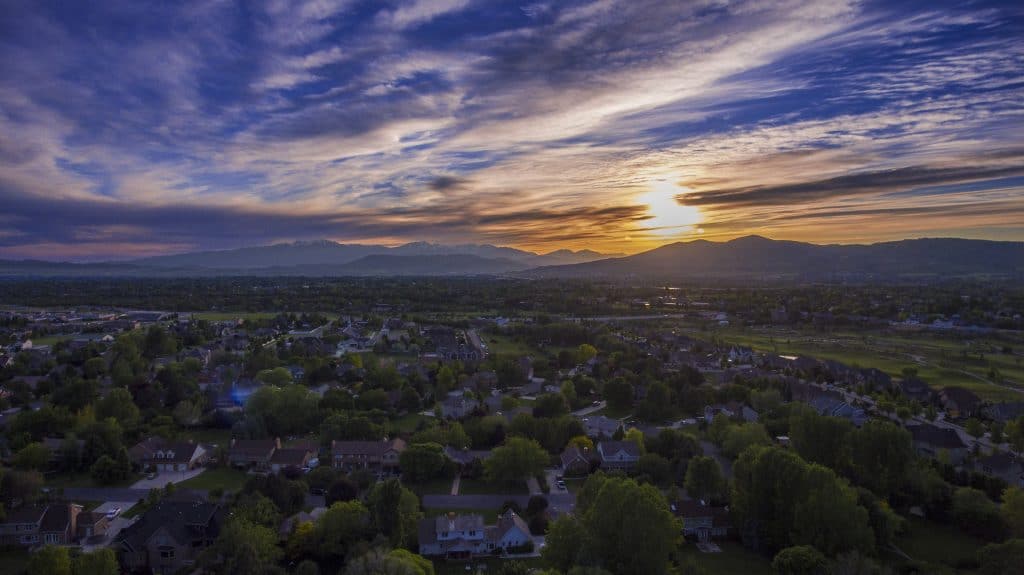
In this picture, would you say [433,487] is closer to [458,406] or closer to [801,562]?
[458,406]

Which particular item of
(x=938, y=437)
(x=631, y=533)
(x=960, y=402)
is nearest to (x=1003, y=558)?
(x=631, y=533)

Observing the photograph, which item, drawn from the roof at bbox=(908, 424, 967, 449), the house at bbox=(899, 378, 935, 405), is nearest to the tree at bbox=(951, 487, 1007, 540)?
the roof at bbox=(908, 424, 967, 449)

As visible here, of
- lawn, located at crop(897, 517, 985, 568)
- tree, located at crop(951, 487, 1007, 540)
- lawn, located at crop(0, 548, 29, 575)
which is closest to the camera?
lawn, located at crop(0, 548, 29, 575)

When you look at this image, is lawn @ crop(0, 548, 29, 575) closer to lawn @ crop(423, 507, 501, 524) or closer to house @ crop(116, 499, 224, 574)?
house @ crop(116, 499, 224, 574)

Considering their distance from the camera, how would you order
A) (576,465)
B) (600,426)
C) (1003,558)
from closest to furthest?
(1003,558) < (576,465) < (600,426)

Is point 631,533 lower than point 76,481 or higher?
higher

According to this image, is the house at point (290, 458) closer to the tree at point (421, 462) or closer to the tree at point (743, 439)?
the tree at point (421, 462)
